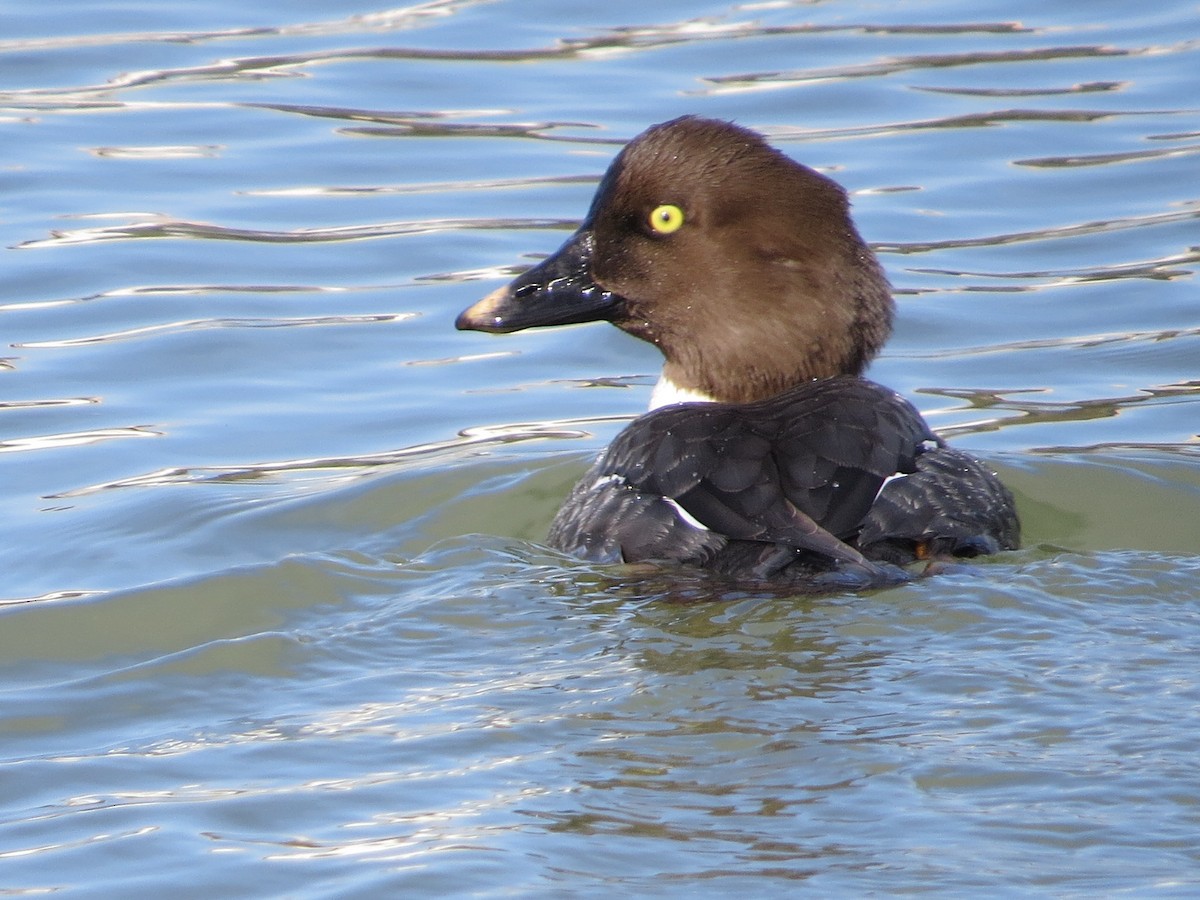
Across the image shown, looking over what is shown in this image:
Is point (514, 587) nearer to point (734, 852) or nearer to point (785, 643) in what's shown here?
point (785, 643)

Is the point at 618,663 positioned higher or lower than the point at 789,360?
lower

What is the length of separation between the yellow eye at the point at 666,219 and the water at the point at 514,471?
3.72ft

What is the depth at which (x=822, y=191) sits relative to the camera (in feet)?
20.9

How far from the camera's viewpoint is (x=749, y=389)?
256 inches

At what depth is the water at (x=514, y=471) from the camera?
13.7ft

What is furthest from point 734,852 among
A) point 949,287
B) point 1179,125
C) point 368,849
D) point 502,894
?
point 1179,125

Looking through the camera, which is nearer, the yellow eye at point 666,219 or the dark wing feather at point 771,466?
the dark wing feather at point 771,466

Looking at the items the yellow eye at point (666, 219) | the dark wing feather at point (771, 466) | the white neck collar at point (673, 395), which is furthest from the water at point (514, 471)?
the yellow eye at point (666, 219)

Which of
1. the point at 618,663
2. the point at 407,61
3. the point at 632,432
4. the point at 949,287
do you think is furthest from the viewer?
the point at 407,61

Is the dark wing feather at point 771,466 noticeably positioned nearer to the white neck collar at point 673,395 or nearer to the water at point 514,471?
the water at point 514,471

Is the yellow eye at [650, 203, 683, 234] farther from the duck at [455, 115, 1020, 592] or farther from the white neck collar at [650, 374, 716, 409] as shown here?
the white neck collar at [650, 374, 716, 409]

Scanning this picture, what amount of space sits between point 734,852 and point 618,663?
45.4 inches

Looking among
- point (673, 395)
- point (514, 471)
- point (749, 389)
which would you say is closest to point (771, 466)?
point (749, 389)

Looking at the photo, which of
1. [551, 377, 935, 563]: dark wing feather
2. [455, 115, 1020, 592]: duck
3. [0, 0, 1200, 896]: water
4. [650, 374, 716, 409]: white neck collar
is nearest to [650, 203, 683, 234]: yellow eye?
[455, 115, 1020, 592]: duck
